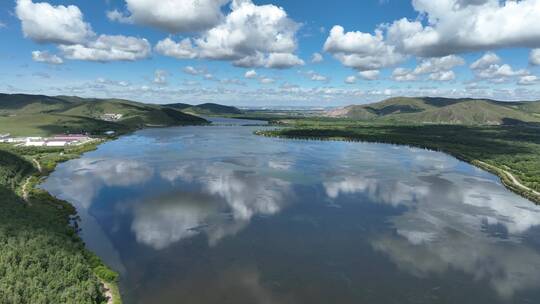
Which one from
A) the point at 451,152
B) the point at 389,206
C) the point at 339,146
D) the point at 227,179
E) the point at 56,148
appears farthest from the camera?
the point at 339,146

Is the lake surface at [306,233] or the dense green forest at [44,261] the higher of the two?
the dense green forest at [44,261]

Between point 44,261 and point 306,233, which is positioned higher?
point 44,261


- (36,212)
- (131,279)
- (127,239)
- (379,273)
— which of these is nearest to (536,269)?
(379,273)

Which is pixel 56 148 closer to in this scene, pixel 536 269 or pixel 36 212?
pixel 36 212

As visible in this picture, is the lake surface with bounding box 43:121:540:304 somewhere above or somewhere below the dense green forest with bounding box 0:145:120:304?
below

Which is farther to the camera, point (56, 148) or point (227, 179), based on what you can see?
point (56, 148)
